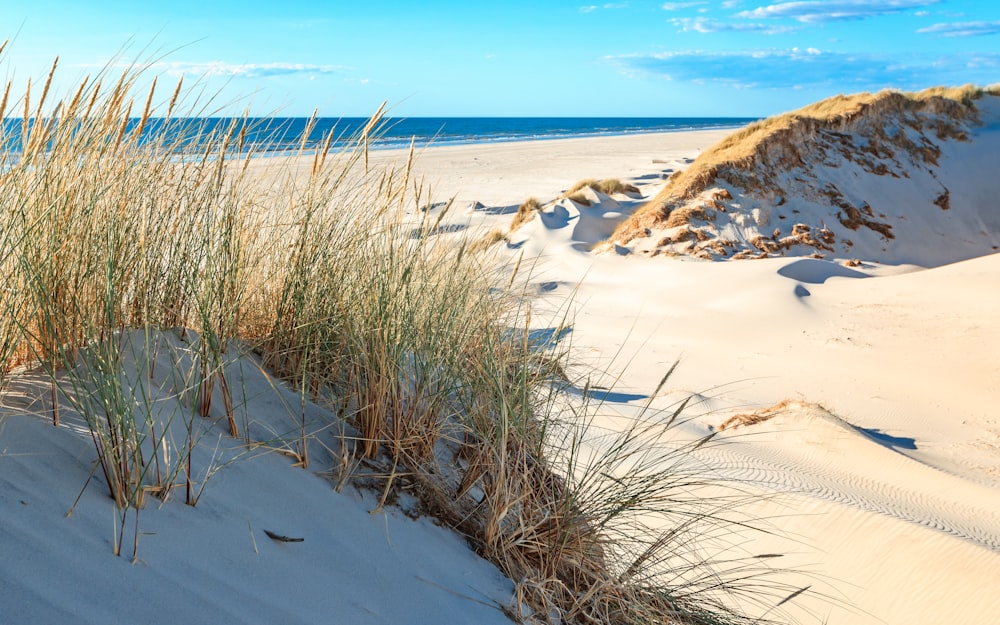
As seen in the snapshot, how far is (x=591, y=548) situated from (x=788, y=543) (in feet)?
6.29

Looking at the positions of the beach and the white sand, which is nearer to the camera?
the white sand

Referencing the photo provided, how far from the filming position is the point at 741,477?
454 centimetres

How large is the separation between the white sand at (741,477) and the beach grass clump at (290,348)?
5.0 inches

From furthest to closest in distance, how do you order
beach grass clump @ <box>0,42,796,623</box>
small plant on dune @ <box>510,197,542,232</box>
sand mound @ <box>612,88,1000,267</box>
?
small plant on dune @ <box>510,197,542,232</box> → sand mound @ <box>612,88,1000,267</box> → beach grass clump @ <box>0,42,796,623</box>

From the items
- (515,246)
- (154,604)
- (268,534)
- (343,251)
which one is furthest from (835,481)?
(515,246)

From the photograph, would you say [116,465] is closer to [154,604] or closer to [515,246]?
[154,604]

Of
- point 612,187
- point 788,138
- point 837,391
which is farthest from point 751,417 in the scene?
point 612,187

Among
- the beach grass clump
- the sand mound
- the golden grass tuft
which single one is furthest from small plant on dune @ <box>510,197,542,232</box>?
the beach grass clump

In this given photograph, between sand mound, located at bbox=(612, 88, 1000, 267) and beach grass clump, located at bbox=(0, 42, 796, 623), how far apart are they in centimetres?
995

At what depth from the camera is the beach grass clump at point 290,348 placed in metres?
2.01

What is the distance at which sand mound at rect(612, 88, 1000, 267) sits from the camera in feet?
41.8

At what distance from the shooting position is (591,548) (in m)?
2.39

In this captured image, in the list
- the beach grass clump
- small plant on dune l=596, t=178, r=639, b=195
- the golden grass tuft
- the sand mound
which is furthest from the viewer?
small plant on dune l=596, t=178, r=639, b=195

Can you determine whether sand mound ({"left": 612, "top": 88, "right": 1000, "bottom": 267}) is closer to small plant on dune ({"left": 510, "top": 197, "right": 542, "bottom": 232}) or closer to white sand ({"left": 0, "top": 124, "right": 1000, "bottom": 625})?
white sand ({"left": 0, "top": 124, "right": 1000, "bottom": 625})
